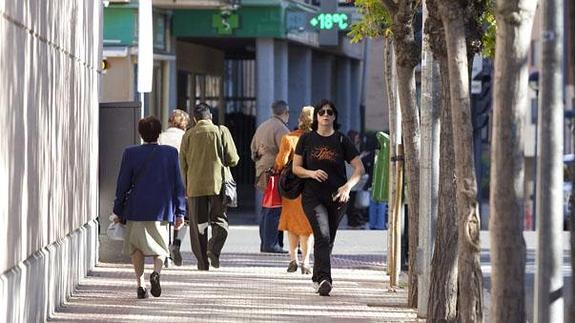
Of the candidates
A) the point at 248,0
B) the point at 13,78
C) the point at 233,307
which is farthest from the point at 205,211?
the point at 248,0

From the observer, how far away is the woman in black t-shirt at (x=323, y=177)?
54.5ft

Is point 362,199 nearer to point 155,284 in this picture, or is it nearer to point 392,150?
point 392,150

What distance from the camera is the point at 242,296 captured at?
54.5 ft

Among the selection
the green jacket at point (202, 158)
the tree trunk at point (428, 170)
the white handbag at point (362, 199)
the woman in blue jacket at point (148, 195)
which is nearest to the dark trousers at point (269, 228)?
the green jacket at point (202, 158)

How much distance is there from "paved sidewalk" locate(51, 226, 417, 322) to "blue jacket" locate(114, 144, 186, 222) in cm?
80

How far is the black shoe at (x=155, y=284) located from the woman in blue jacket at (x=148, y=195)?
15 cm

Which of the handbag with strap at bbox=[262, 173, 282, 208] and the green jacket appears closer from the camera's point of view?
the green jacket

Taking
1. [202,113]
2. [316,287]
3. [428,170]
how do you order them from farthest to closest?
[202,113]
[316,287]
[428,170]

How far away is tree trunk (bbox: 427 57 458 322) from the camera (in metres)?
13.2

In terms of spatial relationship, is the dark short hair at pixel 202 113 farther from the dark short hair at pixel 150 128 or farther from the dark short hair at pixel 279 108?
the dark short hair at pixel 150 128

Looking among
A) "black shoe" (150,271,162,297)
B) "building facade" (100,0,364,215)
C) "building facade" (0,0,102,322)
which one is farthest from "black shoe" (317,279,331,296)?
"building facade" (100,0,364,215)

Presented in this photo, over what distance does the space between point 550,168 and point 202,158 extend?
10628 mm

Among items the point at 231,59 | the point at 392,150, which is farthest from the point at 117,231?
the point at 231,59

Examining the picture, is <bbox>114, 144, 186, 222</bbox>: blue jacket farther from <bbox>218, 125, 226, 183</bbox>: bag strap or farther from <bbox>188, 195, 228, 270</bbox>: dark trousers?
<bbox>218, 125, 226, 183</bbox>: bag strap
